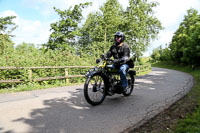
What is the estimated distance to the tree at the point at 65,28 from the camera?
24134 mm

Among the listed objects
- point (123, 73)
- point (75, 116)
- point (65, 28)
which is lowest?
point (75, 116)

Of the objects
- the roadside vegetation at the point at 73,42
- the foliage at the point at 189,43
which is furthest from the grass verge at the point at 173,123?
the foliage at the point at 189,43

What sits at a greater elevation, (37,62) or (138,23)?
(138,23)

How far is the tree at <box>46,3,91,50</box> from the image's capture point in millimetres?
24134

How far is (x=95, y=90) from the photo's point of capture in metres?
4.62

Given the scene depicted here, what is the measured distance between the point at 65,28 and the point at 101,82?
21626mm

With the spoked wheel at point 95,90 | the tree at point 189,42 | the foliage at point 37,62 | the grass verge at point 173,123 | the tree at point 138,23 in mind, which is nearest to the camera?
the grass verge at point 173,123

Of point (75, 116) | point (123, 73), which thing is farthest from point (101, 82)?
point (75, 116)

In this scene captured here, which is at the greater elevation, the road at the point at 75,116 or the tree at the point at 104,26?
the tree at the point at 104,26

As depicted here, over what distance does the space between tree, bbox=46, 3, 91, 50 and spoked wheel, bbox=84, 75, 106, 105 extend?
19821 millimetres

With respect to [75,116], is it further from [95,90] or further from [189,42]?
[189,42]

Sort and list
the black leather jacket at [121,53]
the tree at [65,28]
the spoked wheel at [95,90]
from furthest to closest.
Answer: the tree at [65,28], the black leather jacket at [121,53], the spoked wheel at [95,90]

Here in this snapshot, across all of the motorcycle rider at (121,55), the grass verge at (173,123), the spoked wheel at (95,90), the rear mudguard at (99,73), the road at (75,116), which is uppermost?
the motorcycle rider at (121,55)

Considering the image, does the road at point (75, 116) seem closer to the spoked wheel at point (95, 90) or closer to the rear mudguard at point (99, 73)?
the spoked wheel at point (95, 90)
